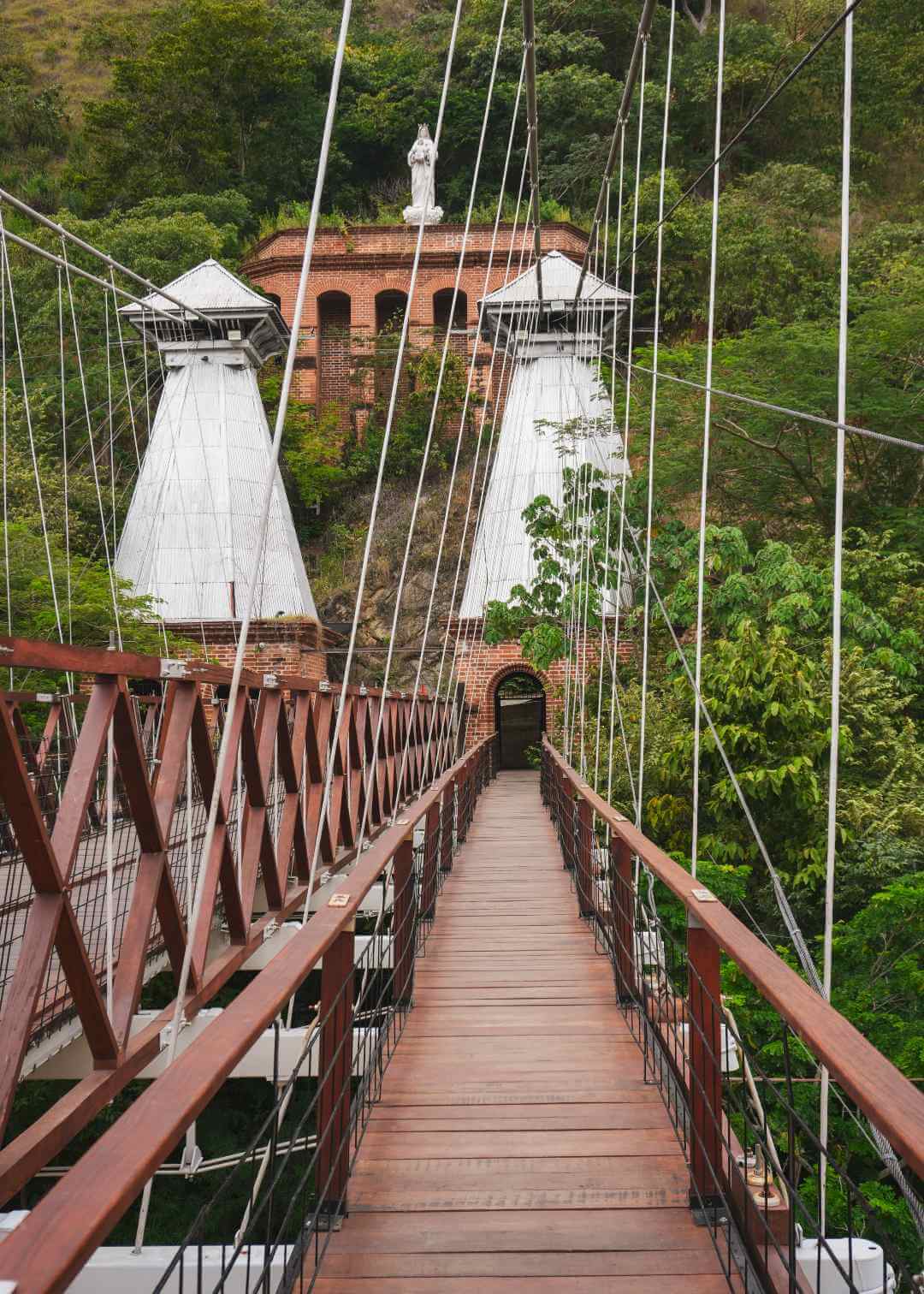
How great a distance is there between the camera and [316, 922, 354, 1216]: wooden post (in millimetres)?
2111

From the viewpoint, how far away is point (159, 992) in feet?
21.6

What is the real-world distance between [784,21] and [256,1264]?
25490 mm

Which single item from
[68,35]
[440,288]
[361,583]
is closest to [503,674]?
[440,288]

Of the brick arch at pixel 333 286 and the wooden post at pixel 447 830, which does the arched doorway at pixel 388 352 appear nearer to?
the brick arch at pixel 333 286

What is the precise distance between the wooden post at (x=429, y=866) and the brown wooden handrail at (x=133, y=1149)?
2973mm

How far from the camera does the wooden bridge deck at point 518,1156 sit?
1938mm

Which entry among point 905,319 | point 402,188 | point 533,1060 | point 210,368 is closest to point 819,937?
point 533,1060

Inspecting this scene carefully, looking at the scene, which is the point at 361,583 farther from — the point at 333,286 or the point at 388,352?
the point at 333,286

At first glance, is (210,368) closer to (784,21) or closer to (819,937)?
(819,937)

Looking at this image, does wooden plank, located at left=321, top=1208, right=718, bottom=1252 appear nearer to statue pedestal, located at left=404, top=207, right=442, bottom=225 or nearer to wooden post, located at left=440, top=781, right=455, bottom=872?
wooden post, located at left=440, top=781, right=455, bottom=872

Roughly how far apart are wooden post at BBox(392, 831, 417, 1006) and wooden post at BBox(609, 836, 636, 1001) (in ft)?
2.28

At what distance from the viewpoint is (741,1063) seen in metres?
2.69

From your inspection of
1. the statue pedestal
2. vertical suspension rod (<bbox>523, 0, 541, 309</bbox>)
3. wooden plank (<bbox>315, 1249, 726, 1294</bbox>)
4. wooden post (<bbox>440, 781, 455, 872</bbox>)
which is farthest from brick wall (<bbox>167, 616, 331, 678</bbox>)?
wooden plank (<bbox>315, 1249, 726, 1294</bbox>)

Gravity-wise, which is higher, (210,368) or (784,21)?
(784,21)
